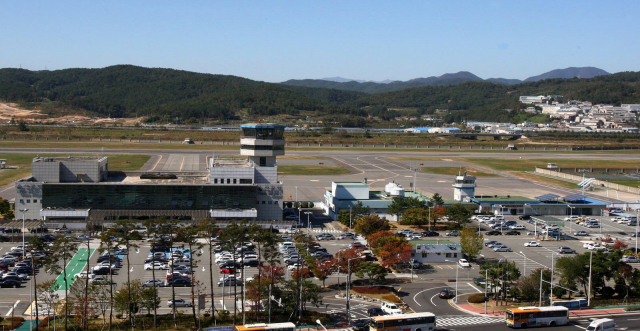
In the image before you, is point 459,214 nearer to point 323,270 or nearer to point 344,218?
point 344,218

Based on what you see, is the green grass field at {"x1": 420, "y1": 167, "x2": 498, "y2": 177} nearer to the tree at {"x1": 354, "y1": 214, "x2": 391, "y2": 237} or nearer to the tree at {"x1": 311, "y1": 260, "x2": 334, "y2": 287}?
the tree at {"x1": 354, "y1": 214, "x2": 391, "y2": 237}

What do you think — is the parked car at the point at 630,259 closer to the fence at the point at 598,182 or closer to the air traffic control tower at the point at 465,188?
the air traffic control tower at the point at 465,188

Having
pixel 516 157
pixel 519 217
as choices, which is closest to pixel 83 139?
pixel 516 157

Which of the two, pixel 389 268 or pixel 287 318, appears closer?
pixel 287 318

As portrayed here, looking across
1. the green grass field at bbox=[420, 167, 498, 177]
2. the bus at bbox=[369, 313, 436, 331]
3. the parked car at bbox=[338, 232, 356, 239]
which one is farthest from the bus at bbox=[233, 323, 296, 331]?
the green grass field at bbox=[420, 167, 498, 177]

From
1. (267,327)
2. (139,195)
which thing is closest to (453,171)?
(139,195)

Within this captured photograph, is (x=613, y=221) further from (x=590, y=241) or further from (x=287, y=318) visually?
(x=287, y=318)
